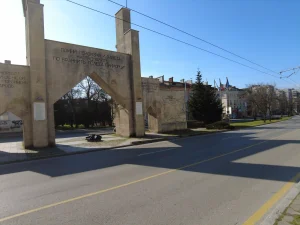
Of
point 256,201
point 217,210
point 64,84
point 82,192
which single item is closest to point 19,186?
point 82,192

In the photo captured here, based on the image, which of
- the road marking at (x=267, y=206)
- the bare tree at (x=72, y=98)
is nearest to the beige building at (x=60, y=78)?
the road marking at (x=267, y=206)

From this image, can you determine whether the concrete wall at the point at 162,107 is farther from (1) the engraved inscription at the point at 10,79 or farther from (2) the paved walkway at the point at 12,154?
(2) the paved walkway at the point at 12,154

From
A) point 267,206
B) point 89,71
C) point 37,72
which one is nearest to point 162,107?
point 89,71

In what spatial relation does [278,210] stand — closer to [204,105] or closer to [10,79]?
[10,79]

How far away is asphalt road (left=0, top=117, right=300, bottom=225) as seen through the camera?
14.3 feet

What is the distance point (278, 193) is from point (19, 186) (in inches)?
275

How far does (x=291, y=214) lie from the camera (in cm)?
386

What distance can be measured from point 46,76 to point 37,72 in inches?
31.8

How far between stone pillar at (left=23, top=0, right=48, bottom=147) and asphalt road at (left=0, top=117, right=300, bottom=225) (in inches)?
283

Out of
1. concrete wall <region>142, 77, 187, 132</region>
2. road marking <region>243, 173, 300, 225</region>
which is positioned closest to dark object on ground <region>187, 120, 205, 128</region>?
concrete wall <region>142, 77, 187, 132</region>

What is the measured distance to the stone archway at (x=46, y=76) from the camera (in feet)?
51.8

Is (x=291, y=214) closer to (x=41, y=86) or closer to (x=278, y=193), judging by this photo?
(x=278, y=193)

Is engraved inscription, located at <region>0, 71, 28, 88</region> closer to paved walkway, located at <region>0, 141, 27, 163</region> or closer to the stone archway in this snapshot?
the stone archway

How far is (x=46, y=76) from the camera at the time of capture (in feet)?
55.5
